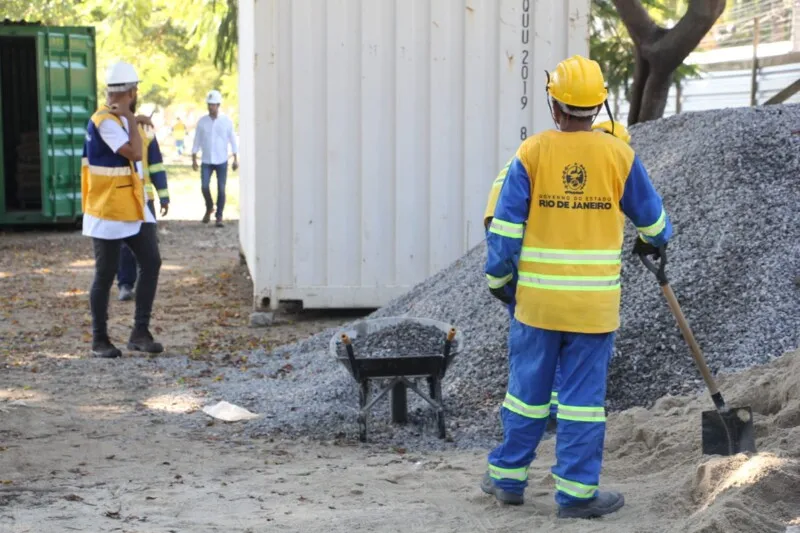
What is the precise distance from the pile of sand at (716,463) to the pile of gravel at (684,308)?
49 centimetres

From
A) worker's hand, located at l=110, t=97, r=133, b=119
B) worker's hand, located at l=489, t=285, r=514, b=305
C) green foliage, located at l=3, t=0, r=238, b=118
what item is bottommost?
worker's hand, located at l=489, t=285, r=514, b=305

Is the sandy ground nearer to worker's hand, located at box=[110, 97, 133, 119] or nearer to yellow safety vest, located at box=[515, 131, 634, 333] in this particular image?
yellow safety vest, located at box=[515, 131, 634, 333]

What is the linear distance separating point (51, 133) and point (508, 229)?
13574 mm

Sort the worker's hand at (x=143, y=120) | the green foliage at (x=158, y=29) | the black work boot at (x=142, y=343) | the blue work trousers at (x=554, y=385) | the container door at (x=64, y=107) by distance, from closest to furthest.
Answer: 1. the blue work trousers at (x=554, y=385)
2. the black work boot at (x=142, y=343)
3. the worker's hand at (x=143, y=120)
4. the green foliage at (x=158, y=29)
5. the container door at (x=64, y=107)

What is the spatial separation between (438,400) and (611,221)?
2.03 m

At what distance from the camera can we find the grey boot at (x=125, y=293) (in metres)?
11.5

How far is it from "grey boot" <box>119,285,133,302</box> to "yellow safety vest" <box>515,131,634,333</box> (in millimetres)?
7663

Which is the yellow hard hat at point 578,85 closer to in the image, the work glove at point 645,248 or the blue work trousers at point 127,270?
the work glove at point 645,248

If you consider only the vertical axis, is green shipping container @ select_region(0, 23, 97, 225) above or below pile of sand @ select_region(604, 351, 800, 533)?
above

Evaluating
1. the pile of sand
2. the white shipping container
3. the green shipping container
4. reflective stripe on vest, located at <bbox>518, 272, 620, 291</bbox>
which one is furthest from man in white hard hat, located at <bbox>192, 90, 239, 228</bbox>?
reflective stripe on vest, located at <bbox>518, 272, 620, 291</bbox>

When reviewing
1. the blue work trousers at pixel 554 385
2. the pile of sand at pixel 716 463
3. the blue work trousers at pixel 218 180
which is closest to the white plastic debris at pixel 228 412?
the blue work trousers at pixel 554 385

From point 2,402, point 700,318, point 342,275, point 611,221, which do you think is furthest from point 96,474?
point 342,275

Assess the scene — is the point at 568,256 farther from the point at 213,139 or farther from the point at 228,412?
the point at 213,139

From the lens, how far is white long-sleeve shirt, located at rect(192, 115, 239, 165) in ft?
56.7
